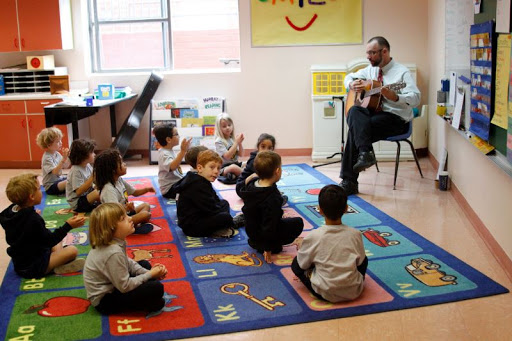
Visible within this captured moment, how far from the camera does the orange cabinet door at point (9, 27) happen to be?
22.3 feet

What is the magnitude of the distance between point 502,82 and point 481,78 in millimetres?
530

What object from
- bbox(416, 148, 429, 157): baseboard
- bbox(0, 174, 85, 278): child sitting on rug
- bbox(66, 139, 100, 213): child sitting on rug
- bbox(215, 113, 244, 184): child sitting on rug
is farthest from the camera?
bbox(416, 148, 429, 157): baseboard

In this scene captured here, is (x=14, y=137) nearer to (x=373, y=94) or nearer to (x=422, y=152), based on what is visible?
(x=373, y=94)

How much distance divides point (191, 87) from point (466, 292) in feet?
15.3

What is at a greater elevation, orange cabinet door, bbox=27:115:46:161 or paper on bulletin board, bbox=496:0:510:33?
paper on bulletin board, bbox=496:0:510:33

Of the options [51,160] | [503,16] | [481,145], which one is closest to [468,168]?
[481,145]

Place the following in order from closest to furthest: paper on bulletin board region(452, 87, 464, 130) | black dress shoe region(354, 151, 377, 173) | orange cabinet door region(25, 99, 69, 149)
→ paper on bulletin board region(452, 87, 464, 130)
black dress shoe region(354, 151, 377, 173)
orange cabinet door region(25, 99, 69, 149)

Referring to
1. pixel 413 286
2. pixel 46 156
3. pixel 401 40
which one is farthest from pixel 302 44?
pixel 413 286

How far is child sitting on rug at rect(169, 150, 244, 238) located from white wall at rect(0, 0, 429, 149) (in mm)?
3143

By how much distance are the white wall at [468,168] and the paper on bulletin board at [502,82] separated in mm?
293

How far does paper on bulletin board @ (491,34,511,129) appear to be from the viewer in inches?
131

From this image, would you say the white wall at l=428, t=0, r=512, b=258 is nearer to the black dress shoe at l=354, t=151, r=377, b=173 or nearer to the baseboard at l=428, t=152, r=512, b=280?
the baseboard at l=428, t=152, r=512, b=280

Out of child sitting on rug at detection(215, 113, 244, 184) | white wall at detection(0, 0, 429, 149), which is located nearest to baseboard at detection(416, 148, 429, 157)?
white wall at detection(0, 0, 429, 149)

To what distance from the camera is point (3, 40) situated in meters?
6.88
